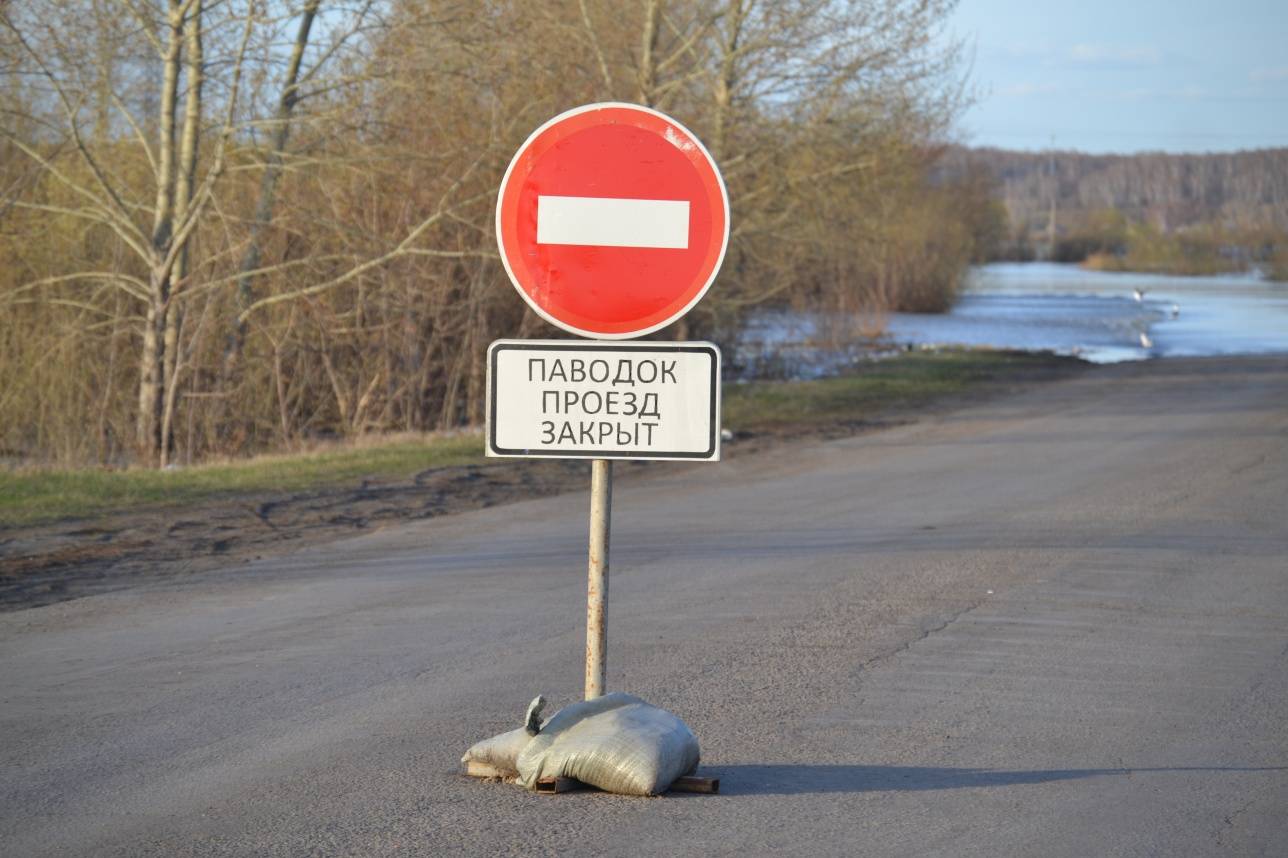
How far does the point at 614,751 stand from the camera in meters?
4.52

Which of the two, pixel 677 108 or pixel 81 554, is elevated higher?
pixel 677 108

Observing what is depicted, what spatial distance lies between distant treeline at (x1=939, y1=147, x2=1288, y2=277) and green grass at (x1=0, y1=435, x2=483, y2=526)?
4482cm

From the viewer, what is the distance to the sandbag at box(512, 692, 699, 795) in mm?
4492

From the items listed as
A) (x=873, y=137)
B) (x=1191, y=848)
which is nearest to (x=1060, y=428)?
(x=873, y=137)

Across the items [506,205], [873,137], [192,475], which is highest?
[873,137]

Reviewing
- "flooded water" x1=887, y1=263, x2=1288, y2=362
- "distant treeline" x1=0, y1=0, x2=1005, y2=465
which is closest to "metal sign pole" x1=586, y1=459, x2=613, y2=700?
"distant treeline" x1=0, y1=0, x2=1005, y2=465

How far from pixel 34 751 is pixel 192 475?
26.3ft

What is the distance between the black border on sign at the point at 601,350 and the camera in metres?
4.51

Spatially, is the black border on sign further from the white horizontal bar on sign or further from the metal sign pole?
the white horizontal bar on sign

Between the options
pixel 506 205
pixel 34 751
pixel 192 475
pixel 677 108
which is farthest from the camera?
pixel 677 108

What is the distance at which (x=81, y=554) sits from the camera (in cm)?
912

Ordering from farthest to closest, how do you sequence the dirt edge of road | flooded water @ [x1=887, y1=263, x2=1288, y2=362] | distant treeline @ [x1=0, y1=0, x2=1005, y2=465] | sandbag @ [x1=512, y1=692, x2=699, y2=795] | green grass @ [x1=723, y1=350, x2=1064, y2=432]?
flooded water @ [x1=887, y1=263, x2=1288, y2=362], green grass @ [x1=723, y1=350, x2=1064, y2=432], distant treeline @ [x1=0, y1=0, x2=1005, y2=465], the dirt edge of road, sandbag @ [x1=512, y1=692, x2=699, y2=795]

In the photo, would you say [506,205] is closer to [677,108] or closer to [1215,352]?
[677,108]

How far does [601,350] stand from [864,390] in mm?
18033
